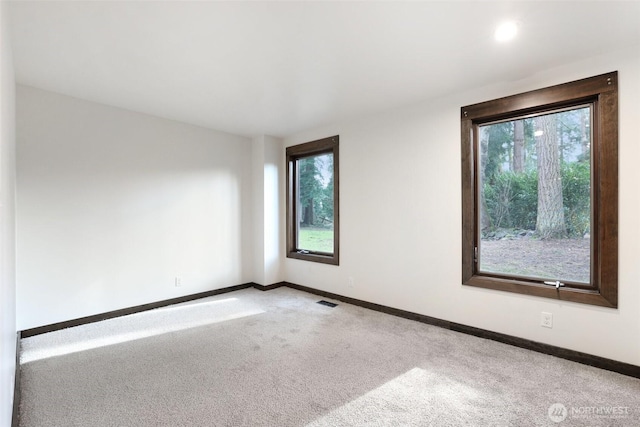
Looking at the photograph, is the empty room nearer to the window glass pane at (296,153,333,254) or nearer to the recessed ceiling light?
the recessed ceiling light

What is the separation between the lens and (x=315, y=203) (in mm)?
4617

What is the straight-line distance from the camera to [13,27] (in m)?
1.99

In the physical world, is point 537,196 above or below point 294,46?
below

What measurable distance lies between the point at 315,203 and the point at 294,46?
8.58 feet

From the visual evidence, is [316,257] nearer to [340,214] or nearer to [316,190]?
[340,214]

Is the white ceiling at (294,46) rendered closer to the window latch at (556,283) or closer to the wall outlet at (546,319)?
the window latch at (556,283)

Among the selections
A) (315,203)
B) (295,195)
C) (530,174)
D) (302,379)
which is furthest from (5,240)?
(530,174)

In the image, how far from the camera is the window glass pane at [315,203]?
439cm

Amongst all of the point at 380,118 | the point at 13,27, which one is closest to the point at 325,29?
the point at 380,118

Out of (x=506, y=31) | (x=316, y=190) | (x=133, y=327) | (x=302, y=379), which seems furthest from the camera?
(x=316, y=190)

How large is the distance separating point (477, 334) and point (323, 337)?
1462 millimetres

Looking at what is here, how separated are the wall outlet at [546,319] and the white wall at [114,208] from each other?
3.77m

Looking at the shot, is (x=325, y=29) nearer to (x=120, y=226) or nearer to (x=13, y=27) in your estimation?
(x=13, y=27)

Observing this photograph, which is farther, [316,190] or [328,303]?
[316,190]
